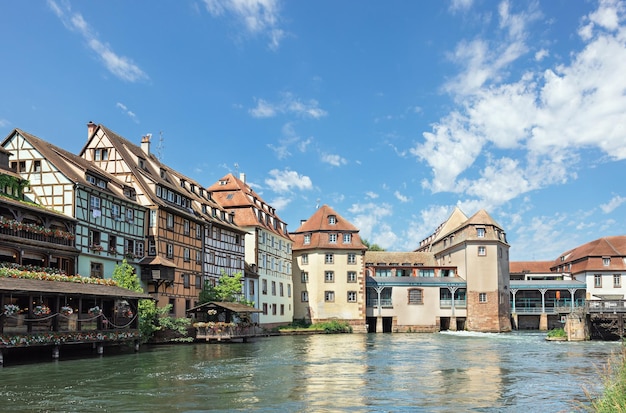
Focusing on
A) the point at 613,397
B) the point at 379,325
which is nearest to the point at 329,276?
the point at 379,325

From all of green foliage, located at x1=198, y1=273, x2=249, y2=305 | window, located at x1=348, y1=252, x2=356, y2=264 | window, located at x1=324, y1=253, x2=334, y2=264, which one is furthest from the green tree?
window, located at x1=348, y1=252, x2=356, y2=264

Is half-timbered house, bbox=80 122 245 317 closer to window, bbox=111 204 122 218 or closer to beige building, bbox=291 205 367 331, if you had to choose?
window, bbox=111 204 122 218

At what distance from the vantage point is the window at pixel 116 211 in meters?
39.4

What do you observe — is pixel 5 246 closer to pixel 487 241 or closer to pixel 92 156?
pixel 92 156

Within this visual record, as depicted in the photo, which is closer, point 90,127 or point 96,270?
point 96,270

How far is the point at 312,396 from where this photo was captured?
18.8m

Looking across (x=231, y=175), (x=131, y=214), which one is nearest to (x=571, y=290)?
(x=231, y=175)

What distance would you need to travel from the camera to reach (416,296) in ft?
221

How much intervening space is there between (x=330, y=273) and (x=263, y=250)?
9.72 meters

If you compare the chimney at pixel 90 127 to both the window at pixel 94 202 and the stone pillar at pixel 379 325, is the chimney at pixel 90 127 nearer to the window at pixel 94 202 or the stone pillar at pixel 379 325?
the window at pixel 94 202

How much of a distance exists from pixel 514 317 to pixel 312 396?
197ft

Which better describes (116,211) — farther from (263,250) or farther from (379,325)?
(379,325)

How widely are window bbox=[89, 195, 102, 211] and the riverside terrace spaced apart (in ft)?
17.0

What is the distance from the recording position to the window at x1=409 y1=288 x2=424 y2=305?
2643 inches
